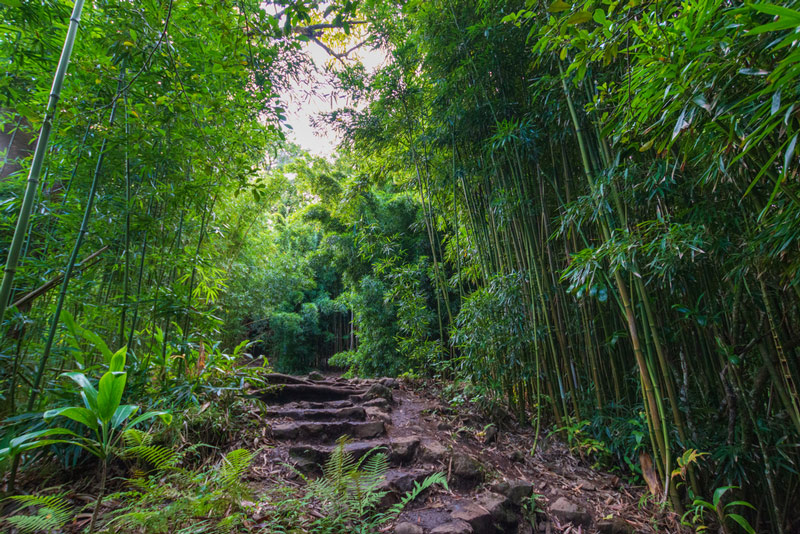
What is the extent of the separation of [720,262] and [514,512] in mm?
1528

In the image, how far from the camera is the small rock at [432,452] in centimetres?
183

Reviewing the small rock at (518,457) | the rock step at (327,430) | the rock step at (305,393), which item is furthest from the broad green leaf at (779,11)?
the rock step at (305,393)

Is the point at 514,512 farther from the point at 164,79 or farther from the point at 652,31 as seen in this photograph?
the point at 164,79

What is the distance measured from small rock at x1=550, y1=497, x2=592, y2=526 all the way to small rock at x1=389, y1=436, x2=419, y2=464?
0.75 meters

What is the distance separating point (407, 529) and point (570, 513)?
2.71 feet

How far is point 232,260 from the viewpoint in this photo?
13.4 ft

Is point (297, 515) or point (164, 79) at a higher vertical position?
point (164, 79)

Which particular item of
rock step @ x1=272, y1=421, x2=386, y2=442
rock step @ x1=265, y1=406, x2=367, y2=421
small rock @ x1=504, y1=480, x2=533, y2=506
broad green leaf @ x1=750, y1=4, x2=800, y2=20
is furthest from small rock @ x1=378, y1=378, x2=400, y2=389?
broad green leaf @ x1=750, y1=4, x2=800, y2=20

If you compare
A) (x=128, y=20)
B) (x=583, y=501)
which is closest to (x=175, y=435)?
(x=128, y=20)

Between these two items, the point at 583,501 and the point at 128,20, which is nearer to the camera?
the point at 128,20

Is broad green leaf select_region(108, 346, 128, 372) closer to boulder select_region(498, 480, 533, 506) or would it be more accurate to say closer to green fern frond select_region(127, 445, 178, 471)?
green fern frond select_region(127, 445, 178, 471)

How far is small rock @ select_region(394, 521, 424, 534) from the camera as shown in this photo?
125cm

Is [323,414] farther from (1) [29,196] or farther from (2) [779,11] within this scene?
(2) [779,11]

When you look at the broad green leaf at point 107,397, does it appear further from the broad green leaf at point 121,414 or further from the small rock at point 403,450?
the small rock at point 403,450
